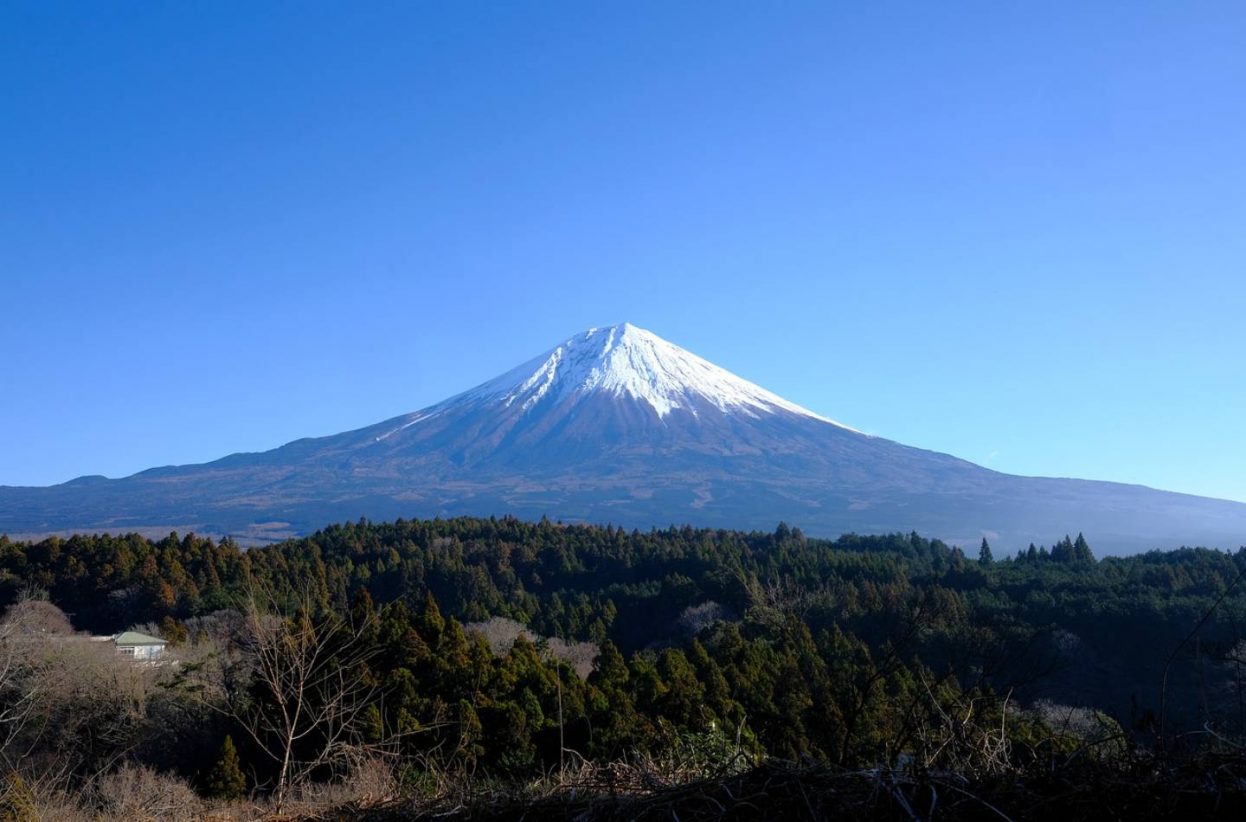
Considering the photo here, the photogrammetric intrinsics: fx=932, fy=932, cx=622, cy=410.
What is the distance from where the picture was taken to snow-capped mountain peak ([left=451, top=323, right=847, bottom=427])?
388ft

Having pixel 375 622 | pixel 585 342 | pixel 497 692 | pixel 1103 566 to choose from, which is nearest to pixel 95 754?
pixel 375 622

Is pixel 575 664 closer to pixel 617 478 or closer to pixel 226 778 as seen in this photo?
pixel 226 778

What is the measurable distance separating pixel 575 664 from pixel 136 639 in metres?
12.4

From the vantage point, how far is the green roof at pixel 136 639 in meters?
25.3

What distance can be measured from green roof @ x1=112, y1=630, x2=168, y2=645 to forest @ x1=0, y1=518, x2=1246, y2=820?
85 centimetres

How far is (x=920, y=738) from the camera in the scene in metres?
2.03

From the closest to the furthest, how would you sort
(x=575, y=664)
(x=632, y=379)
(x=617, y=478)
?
(x=575, y=664) < (x=617, y=478) < (x=632, y=379)

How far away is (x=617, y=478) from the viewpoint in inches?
4003

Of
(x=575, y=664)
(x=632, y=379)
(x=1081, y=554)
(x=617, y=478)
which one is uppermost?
(x=632, y=379)

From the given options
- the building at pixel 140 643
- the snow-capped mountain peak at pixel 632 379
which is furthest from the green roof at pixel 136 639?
the snow-capped mountain peak at pixel 632 379

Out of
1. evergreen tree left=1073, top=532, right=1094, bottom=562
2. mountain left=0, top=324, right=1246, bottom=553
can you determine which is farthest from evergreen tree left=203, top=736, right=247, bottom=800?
mountain left=0, top=324, right=1246, bottom=553

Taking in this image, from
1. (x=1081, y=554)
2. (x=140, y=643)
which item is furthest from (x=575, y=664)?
(x=1081, y=554)

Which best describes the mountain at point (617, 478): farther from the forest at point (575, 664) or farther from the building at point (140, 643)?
the building at point (140, 643)

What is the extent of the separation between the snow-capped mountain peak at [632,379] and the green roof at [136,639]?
90.2 meters
